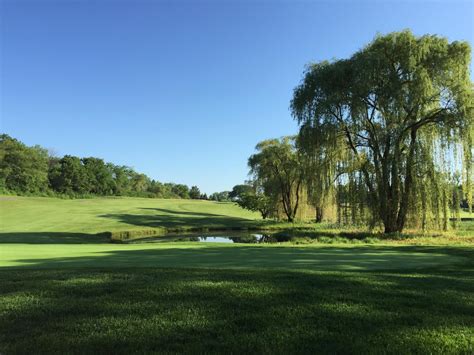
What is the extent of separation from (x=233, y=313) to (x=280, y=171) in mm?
42796

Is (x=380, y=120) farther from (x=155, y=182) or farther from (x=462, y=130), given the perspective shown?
(x=155, y=182)

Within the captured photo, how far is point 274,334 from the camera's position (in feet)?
14.8

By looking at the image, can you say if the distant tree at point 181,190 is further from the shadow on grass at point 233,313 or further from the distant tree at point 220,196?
the shadow on grass at point 233,313

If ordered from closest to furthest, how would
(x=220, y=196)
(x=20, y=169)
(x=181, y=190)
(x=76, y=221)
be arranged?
(x=76, y=221) < (x=20, y=169) < (x=181, y=190) < (x=220, y=196)

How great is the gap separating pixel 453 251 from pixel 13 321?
579 inches

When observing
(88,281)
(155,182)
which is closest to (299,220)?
(88,281)

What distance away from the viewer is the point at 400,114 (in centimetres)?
2242

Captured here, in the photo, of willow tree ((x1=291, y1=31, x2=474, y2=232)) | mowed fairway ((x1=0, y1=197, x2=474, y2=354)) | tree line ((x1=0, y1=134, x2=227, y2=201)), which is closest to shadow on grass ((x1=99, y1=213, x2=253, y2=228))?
willow tree ((x1=291, y1=31, x2=474, y2=232))

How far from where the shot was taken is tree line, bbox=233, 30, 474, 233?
21.6 m

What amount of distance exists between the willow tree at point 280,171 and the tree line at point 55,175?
4309 cm

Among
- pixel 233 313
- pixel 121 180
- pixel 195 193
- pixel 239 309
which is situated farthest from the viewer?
pixel 195 193

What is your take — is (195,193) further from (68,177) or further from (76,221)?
(76,221)

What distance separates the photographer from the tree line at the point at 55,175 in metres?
71.5

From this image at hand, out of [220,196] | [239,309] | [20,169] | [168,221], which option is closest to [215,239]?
[168,221]
